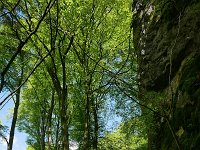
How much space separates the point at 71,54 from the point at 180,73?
10.3 m

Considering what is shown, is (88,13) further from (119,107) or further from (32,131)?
(32,131)

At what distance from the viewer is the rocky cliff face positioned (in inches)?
345

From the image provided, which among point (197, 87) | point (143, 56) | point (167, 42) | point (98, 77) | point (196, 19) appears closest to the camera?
point (197, 87)

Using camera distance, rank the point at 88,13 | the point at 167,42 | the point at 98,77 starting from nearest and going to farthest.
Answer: the point at 167,42
the point at 88,13
the point at 98,77

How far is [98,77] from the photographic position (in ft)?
78.5

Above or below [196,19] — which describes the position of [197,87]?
below

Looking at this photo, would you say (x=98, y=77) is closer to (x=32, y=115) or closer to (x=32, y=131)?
(x=32, y=115)

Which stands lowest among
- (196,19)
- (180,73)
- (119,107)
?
(119,107)

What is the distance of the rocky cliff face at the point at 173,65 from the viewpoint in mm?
8758

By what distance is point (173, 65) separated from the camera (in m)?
11.8

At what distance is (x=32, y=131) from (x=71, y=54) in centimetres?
1970

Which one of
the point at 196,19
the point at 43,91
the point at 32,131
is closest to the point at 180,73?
the point at 196,19

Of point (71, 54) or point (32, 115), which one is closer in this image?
point (71, 54)

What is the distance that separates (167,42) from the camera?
12.7 meters
